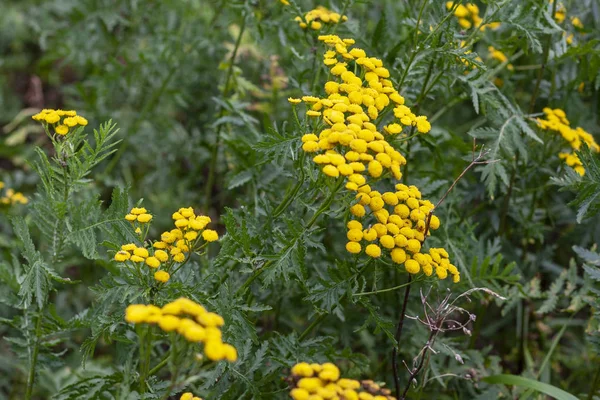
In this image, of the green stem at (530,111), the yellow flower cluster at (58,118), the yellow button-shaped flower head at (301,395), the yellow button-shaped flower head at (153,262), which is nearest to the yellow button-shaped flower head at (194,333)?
the yellow button-shaped flower head at (301,395)

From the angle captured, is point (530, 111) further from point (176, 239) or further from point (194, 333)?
point (194, 333)

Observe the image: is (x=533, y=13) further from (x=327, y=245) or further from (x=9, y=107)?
(x=9, y=107)

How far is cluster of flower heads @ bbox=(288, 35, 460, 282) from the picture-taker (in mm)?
2076

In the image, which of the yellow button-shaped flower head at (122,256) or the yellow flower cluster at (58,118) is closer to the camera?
the yellow button-shaped flower head at (122,256)

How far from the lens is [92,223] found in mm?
2492

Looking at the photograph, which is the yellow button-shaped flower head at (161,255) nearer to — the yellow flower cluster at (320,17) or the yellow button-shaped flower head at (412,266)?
the yellow button-shaped flower head at (412,266)

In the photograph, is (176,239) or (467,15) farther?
(467,15)

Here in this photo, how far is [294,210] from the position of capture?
294 cm

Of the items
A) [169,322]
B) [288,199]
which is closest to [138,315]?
[169,322]

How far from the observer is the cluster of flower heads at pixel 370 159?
2076 millimetres

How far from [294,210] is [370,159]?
3.00 ft

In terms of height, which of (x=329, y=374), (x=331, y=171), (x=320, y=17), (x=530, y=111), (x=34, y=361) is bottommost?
(x=34, y=361)

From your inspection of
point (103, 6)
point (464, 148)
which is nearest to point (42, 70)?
point (103, 6)

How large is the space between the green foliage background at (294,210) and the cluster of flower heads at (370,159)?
0.38 ft
